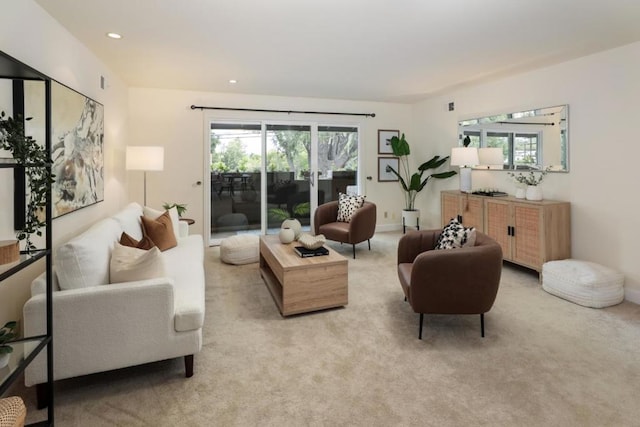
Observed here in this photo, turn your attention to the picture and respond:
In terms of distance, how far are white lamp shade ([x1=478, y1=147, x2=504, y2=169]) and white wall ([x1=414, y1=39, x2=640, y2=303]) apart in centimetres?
63

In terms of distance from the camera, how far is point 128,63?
3932mm

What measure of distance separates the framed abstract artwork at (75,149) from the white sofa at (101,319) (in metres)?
1.01

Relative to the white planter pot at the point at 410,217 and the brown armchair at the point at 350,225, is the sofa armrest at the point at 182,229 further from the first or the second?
the white planter pot at the point at 410,217

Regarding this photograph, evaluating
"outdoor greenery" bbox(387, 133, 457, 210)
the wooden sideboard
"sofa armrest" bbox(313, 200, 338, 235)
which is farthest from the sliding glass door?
the wooden sideboard

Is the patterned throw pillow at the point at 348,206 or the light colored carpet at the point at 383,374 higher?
the patterned throw pillow at the point at 348,206

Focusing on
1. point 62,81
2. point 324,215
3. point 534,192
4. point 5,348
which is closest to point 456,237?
point 534,192

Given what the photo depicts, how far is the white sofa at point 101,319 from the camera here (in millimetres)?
1887

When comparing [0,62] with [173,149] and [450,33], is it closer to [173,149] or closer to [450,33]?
[450,33]

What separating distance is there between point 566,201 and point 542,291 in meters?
1.11

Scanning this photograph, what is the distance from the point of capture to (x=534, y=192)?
13.2ft

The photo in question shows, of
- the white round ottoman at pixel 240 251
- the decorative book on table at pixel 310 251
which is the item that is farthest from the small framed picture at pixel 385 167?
the decorative book on table at pixel 310 251

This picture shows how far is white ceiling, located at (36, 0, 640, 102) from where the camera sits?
101 inches

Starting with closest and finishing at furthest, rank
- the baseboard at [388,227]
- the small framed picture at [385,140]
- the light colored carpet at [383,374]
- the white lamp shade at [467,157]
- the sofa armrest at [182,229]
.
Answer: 1. the light colored carpet at [383,374]
2. the sofa armrest at [182,229]
3. the white lamp shade at [467,157]
4. the small framed picture at [385,140]
5. the baseboard at [388,227]

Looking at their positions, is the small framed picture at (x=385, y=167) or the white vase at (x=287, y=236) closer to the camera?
the white vase at (x=287, y=236)
